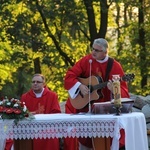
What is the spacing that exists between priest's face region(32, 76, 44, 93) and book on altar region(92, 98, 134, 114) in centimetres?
186

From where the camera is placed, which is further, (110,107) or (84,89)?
(84,89)

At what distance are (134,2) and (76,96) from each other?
1356 centimetres

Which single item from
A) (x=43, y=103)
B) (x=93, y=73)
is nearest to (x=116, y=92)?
(x=93, y=73)

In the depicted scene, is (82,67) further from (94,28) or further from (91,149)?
(94,28)

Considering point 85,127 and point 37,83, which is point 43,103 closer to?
point 37,83

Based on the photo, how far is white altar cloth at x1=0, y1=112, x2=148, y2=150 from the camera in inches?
283

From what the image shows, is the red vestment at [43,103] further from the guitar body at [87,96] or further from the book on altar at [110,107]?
the book on altar at [110,107]

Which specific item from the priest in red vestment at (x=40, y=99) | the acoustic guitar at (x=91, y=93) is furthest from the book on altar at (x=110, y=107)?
the priest in red vestment at (x=40, y=99)

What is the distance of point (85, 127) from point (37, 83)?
2202 millimetres

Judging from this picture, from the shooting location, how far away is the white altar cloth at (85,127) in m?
7.19

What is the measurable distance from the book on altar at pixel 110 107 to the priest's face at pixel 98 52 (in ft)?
3.09

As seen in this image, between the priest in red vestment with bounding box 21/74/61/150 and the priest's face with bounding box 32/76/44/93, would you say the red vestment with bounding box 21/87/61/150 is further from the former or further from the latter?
the priest's face with bounding box 32/76/44/93

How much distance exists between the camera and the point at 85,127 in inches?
288


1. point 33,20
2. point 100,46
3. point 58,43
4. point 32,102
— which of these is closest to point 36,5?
point 33,20
